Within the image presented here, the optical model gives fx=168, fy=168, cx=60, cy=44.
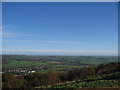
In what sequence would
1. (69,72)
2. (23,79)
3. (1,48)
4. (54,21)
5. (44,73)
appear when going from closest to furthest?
(1,48) → (54,21) → (23,79) → (44,73) → (69,72)

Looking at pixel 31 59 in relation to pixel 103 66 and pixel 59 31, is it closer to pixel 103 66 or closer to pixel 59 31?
pixel 59 31

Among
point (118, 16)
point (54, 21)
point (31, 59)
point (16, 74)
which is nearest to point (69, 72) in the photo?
point (31, 59)

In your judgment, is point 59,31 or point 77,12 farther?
point 59,31

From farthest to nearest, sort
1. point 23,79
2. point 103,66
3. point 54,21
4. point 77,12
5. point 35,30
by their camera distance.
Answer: point 103,66
point 23,79
point 35,30
point 54,21
point 77,12

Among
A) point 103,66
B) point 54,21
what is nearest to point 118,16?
point 54,21

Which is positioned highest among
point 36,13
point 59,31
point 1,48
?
point 36,13

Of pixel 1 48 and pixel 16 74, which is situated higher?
pixel 1 48

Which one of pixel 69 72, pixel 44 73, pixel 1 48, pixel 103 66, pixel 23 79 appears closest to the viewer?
pixel 1 48

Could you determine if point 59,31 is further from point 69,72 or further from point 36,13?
point 69,72

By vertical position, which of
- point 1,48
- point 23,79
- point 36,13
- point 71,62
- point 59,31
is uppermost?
point 36,13
